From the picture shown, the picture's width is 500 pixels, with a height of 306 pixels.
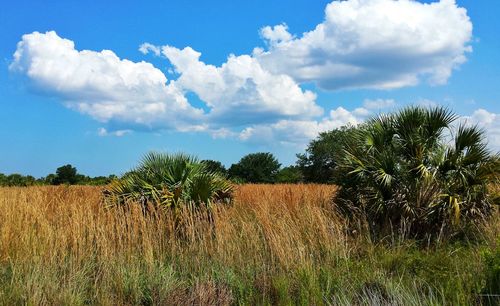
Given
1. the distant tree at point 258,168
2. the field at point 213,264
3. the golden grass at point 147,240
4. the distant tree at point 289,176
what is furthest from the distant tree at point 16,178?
the golden grass at point 147,240

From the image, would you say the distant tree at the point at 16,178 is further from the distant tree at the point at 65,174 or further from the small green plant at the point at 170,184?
the small green plant at the point at 170,184

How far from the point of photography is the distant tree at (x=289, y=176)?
51641 mm

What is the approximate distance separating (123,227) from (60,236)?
1.13m

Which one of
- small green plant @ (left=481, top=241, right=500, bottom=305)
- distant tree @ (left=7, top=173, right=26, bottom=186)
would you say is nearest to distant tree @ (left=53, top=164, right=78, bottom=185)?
distant tree @ (left=7, top=173, right=26, bottom=186)

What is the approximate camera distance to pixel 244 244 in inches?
348

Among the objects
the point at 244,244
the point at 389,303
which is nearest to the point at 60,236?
the point at 244,244

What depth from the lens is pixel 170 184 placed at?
43.3ft

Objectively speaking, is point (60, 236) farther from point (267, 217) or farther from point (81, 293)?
point (267, 217)

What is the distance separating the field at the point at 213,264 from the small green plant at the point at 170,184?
7.06 feet

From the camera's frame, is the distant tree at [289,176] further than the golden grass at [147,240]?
Yes

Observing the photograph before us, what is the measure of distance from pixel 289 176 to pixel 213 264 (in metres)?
45.4

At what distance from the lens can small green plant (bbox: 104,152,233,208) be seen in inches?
499

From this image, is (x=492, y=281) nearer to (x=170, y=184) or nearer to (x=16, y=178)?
(x=170, y=184)

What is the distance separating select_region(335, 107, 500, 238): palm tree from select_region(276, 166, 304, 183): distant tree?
36817 mm
